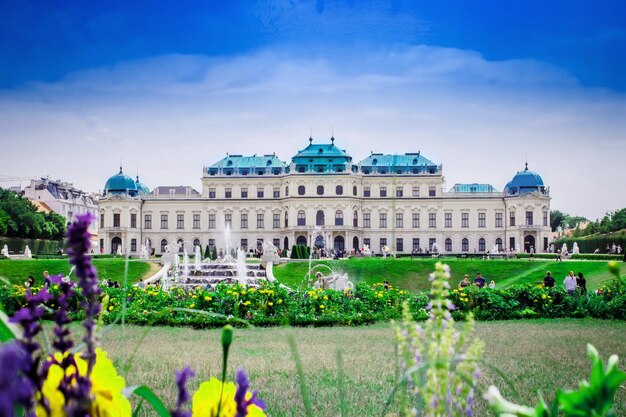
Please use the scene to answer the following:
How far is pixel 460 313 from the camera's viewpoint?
47.2ft

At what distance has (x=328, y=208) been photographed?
196ft

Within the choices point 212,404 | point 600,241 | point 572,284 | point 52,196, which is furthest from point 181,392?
point 52,196

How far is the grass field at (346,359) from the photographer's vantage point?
5.70m

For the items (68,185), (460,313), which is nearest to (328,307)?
(460,313)

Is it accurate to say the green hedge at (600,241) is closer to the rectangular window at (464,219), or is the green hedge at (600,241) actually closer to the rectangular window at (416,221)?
the rectangular window at (464,219)

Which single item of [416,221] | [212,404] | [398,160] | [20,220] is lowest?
[212,404]

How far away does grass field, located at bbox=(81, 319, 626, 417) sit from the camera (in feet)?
18.7

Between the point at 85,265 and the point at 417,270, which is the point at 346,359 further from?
the point at 417,270

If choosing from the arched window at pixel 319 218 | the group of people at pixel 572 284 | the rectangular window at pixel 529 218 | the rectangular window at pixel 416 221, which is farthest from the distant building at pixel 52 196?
the group of people at pixel 572 284

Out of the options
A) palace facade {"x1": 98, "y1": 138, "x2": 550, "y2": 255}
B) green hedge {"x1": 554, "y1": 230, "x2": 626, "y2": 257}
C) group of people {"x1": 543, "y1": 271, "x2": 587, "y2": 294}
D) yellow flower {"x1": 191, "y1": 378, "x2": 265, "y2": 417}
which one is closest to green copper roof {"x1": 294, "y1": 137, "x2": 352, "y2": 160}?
palace facade {"x1": 98, "y1": 138, "x2": 550, "y2": 255}

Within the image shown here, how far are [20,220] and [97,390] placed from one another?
5539 centimetres

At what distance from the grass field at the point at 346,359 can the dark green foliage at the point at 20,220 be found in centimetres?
4159

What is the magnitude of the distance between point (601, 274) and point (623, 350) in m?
20.8

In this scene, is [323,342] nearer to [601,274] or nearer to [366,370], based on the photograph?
[366,370]
